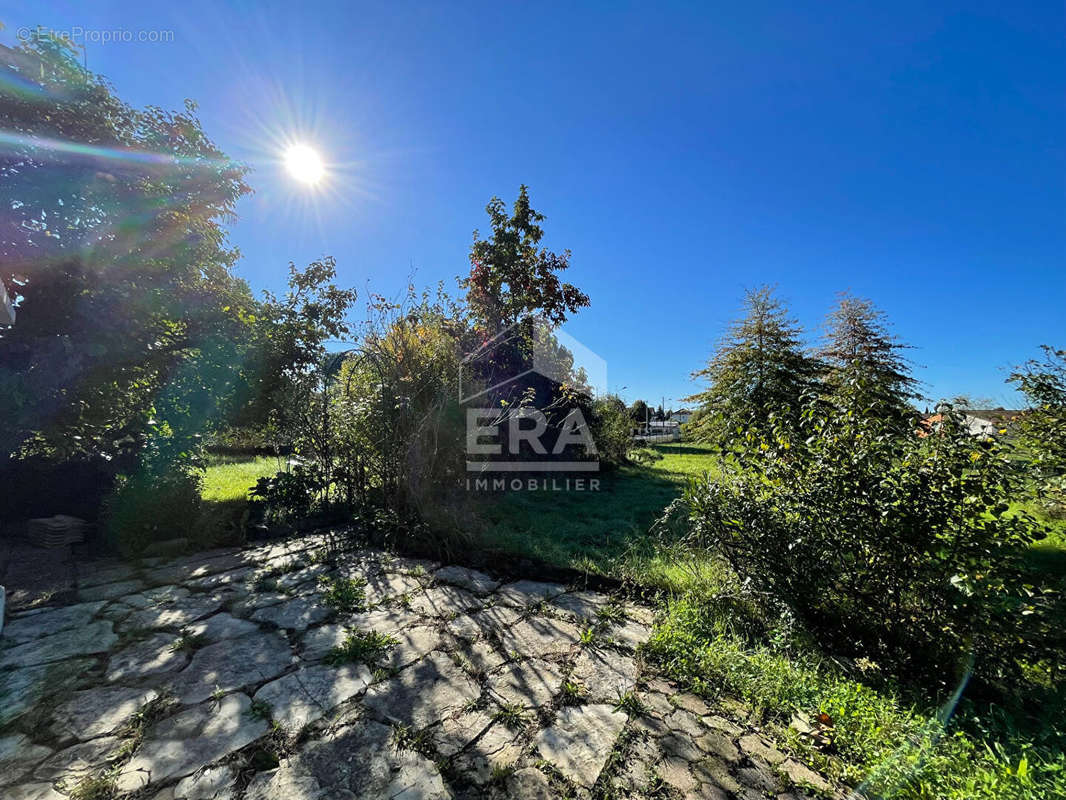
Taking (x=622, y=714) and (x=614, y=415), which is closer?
(x=622, y=714)

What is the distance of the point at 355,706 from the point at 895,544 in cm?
266

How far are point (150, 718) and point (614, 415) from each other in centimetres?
991

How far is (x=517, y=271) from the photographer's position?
1007 cm

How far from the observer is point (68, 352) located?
381cm

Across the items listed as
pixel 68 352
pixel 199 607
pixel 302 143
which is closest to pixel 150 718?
pixel 199 607

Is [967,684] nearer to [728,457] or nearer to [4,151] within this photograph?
[728,457]

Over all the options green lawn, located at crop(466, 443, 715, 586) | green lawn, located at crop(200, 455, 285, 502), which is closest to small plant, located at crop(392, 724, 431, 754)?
green lawn, located at crop(466, 443, 715, 586)

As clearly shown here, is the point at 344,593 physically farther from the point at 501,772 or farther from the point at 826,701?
the point at 826,701

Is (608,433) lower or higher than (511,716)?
higher

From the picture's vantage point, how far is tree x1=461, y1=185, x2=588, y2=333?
10.1 metres

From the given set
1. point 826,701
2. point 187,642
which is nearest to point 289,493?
point 187,642

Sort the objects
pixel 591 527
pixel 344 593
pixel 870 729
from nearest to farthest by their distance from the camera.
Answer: pixel 870 729, pixel 344 593, pixel 591 527

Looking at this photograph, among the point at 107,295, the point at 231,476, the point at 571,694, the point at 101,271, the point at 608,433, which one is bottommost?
the point at 571,694

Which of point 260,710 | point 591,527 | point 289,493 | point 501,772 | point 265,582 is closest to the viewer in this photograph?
point 501,772
